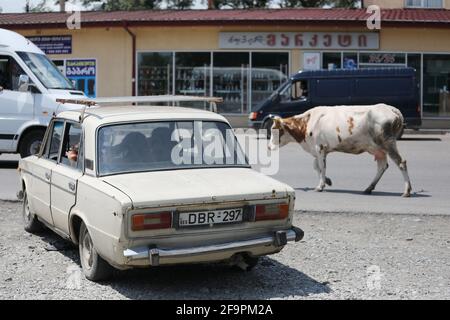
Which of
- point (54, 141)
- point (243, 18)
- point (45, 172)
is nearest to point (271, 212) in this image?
point (45, 172)

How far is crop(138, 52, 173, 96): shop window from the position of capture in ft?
99.9

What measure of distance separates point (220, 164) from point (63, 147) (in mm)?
1694

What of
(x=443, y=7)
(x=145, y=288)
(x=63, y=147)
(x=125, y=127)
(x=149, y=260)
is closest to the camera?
(x=149, y=260)

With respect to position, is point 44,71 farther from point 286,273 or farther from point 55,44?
point 55,44

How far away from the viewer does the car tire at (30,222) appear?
8.23 metres

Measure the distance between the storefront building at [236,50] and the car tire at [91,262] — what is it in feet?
76.6

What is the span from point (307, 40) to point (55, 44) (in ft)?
36.2

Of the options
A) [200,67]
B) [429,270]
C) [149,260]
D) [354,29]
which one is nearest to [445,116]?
[354,29]

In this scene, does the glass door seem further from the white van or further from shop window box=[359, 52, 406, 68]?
the white van

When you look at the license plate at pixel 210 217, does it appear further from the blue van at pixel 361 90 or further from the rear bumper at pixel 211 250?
the blue van at pixel 361 90

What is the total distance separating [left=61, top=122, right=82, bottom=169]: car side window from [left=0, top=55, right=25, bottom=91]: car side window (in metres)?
7.97

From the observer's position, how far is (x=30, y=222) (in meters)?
8.32

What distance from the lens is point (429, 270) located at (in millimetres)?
6820

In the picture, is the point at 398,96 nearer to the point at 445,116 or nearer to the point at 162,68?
the point at 445,116
